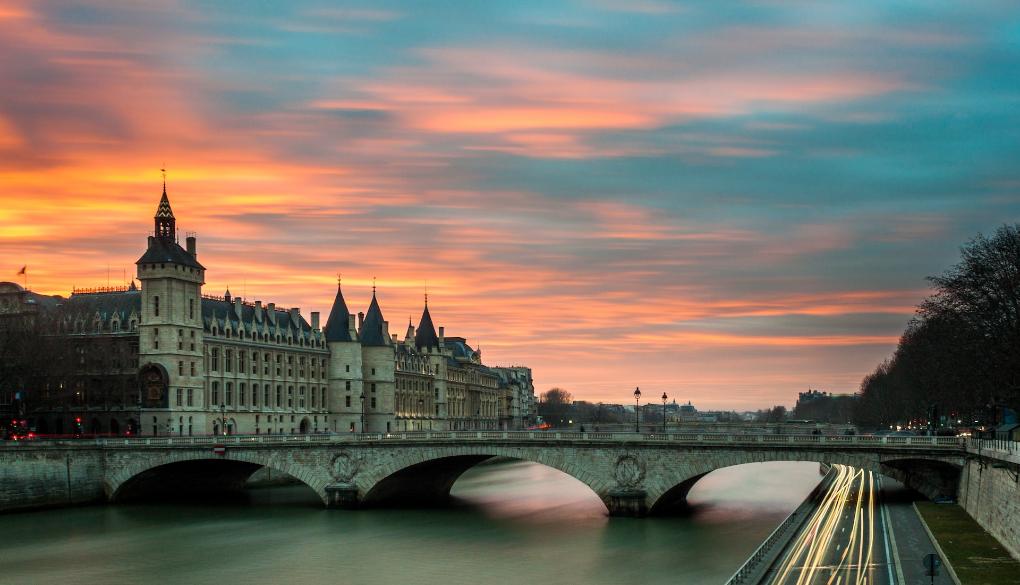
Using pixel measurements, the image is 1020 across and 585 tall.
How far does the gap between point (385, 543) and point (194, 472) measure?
120 ft

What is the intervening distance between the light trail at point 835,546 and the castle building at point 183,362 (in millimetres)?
68061

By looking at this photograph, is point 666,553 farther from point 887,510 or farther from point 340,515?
point 340,515

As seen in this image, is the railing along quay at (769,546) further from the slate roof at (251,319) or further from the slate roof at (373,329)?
the slate roof at (373,329)

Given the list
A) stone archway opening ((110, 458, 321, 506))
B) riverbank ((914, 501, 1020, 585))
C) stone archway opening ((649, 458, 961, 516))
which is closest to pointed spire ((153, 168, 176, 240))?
stone archway opening ((110, 458, 321, 506))

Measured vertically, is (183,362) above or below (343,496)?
above

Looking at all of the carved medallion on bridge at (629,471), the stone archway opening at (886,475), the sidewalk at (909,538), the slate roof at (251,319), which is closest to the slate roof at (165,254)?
the slate roof at (251,319)

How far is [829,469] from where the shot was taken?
124 metres

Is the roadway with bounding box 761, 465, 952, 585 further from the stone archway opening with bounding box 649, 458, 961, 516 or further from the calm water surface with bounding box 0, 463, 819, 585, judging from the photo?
the calm water surface with bounding box 0, 463, 819, 585

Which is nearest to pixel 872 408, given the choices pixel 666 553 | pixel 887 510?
pixel 887 510

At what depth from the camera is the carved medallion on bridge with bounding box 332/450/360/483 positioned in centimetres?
8731

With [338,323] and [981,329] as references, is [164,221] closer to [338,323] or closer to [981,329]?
[338,323]

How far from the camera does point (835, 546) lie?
58.8 metres

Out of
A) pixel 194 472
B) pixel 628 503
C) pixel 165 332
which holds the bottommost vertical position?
pixel 628 503

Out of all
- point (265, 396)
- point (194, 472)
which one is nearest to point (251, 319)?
point (265, 396)
